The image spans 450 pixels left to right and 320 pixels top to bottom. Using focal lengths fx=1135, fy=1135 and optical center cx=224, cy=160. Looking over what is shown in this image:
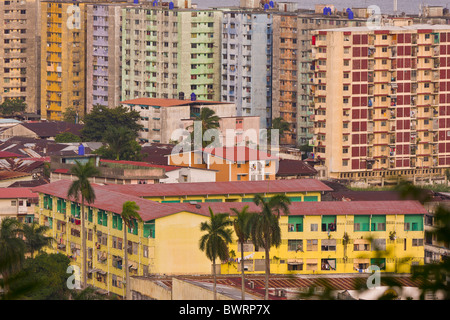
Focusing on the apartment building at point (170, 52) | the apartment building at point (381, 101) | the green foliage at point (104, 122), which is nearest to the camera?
the apartment building at point (381, 101)

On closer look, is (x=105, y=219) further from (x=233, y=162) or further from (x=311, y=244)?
(x=233, y=162)

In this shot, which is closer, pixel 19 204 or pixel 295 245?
pixel 295 245

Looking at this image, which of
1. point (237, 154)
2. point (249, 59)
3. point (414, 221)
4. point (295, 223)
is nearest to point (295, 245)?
point (295, 223)

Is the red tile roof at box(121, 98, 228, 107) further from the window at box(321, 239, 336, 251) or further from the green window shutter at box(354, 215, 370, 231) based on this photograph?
the window at box(321, 239, 336, 251)

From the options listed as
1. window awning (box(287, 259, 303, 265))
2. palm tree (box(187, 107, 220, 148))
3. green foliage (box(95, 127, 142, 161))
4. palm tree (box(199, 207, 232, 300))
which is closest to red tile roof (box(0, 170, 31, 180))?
green foliage (box(95, 127, 142, 161))

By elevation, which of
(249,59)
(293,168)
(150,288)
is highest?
(249,59)

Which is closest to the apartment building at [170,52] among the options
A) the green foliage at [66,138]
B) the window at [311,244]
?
the green foliage at [66,138]

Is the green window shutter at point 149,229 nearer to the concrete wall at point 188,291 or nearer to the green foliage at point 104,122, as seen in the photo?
the concrete wall at point 188,291
